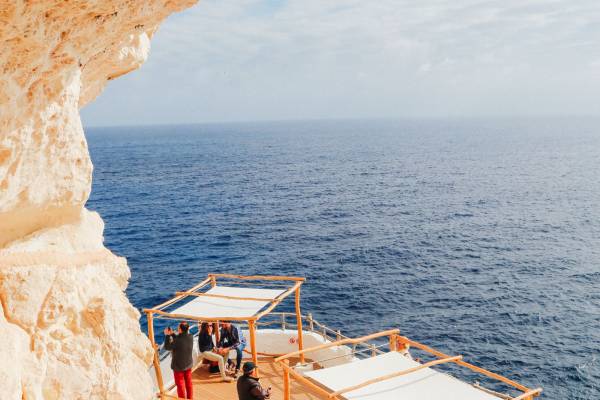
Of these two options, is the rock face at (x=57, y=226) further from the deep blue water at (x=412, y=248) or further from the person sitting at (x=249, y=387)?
the deep blue water at (x=412, y=248)

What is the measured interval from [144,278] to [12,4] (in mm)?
41800

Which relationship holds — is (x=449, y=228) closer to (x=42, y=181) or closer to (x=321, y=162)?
(x=42, y=181)

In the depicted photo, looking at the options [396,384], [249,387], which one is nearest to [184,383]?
[249,387]

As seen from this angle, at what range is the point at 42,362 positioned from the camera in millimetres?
6875

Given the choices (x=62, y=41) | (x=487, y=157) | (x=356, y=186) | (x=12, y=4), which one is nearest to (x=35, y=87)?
(x=62, y=41)

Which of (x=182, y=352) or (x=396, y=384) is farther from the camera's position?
(x=182, y=352)

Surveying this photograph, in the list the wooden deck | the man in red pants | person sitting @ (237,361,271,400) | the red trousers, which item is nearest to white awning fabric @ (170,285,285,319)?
the man in red pants

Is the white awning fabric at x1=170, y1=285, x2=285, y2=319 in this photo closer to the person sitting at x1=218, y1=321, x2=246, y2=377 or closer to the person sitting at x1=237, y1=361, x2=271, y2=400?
the person sitting at x1=218, y1=321, x2=246, y2=377

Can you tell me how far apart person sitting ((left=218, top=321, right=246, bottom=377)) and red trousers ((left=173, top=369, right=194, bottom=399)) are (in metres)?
2.23

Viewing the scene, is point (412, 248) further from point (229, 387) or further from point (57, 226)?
point (57, 226)

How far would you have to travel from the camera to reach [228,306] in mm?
13938

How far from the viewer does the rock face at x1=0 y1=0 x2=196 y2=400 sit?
5352 mm

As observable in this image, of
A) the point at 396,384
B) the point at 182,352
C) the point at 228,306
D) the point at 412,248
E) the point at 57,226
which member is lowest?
the point at 412,248

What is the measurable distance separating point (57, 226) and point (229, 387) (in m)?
8.31
